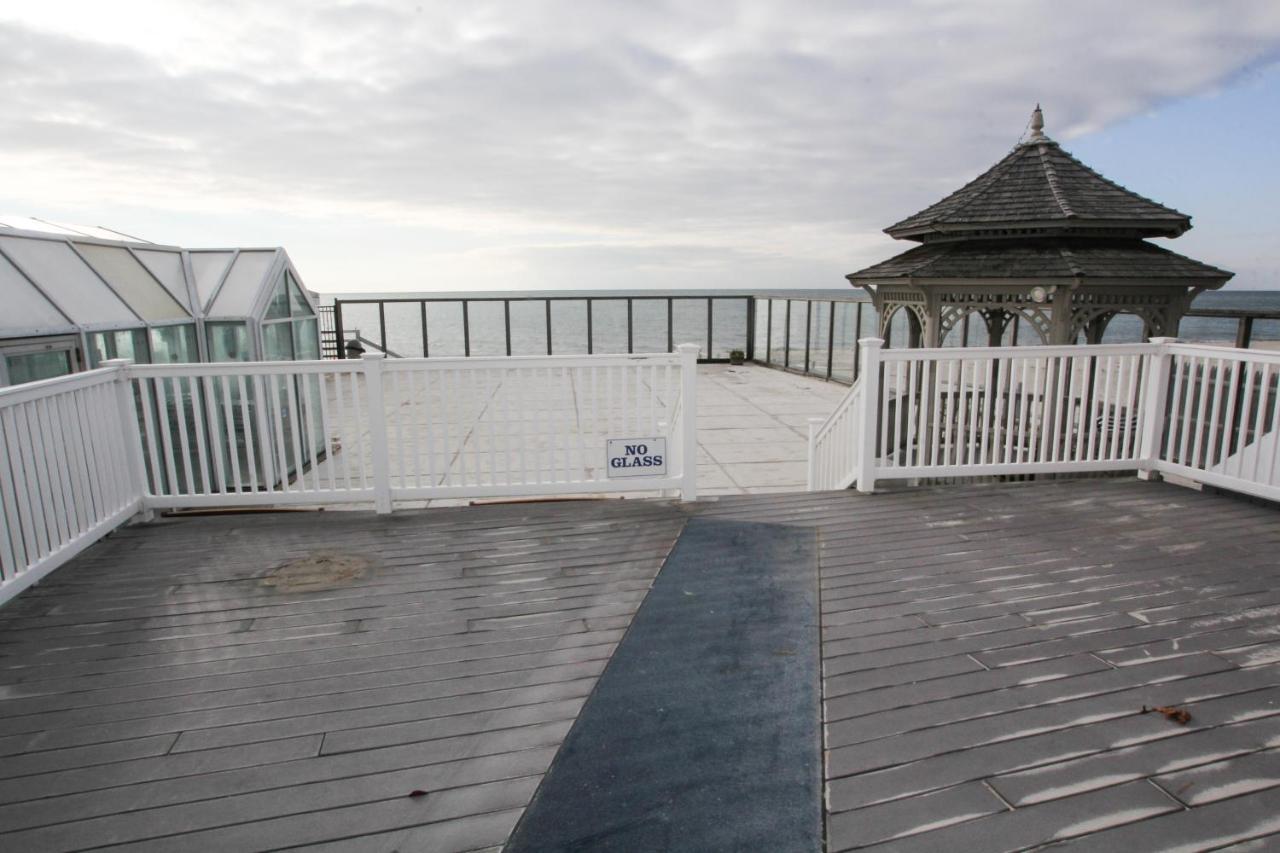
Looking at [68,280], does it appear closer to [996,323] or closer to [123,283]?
[123,283]

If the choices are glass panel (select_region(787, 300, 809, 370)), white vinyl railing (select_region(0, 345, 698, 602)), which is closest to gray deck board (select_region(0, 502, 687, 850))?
white vinyl railing (select_region(0, 345, 698, 602))

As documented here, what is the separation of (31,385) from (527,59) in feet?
25.5

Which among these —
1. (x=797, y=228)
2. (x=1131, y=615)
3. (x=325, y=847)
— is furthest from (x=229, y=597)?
(x=797, y=228)

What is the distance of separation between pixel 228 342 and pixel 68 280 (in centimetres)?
173

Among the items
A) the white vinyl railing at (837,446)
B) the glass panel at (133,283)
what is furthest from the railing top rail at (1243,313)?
the glass panel at (133,283)

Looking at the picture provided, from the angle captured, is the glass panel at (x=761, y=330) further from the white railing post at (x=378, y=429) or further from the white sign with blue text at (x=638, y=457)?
the white railing post at (x=378, y=429)

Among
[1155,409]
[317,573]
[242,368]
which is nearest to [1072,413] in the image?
[1155,409]

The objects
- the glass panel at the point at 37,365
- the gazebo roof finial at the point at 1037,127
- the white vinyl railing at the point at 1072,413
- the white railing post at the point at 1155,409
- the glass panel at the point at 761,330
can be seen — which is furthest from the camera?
the glass panel at the point at 761,330

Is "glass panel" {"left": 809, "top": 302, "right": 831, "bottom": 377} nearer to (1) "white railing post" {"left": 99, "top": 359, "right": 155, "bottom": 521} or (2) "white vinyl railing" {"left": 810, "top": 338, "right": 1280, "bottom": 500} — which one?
(2) "white vinyl railing" {"left": 810, "top": 338, "right": 1280, "bottom": 500}

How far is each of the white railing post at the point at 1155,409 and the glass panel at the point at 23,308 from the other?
773cm

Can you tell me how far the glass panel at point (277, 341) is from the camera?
283 inches

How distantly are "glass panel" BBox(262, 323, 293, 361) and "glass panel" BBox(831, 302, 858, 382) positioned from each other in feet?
32.8

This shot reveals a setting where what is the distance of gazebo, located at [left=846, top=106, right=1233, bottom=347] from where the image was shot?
5.53 meters

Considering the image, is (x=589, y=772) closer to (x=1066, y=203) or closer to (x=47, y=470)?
(x=47, y=470)
